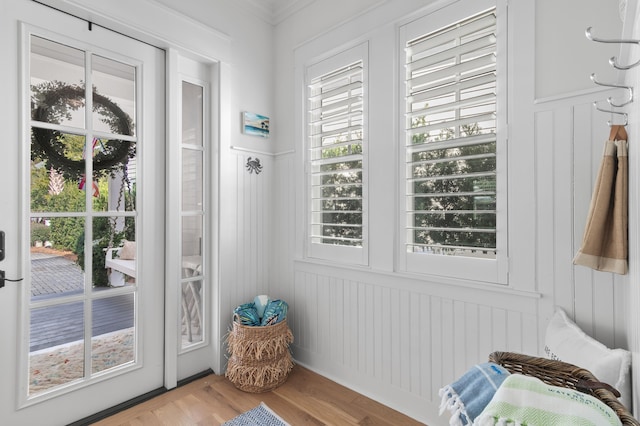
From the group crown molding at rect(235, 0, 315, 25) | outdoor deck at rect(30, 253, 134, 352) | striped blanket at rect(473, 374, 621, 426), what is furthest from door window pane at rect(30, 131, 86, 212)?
striped blanket at rect(473, 374, 621, 426)

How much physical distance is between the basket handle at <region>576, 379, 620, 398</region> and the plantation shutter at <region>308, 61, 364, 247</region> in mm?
1363

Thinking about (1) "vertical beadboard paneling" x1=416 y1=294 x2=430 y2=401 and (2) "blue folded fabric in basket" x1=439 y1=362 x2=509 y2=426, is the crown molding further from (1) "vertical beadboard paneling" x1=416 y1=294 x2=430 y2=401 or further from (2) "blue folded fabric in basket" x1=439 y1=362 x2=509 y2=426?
(2) "blue folded fabric in basket" x1=439 y1=362 x2=509 y2=426

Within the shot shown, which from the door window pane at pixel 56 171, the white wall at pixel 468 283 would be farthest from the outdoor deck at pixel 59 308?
the white wall at pixel 468 283

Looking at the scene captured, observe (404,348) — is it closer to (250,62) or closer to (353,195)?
(353,195)

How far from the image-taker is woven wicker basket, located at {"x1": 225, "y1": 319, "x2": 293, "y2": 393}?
2180mm

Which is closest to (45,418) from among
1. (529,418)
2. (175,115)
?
(175,115)

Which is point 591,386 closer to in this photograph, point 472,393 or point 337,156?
point 472,393

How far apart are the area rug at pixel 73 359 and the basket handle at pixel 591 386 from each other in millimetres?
2210

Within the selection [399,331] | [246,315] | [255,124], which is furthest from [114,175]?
[399,331]

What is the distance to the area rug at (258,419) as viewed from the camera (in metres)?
1.86

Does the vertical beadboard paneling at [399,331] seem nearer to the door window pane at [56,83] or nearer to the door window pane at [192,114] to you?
the door window pane at [192,114]

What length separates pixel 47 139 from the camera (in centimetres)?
179

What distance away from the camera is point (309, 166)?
2.52 m

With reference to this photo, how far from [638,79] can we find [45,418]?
273 centimetres
